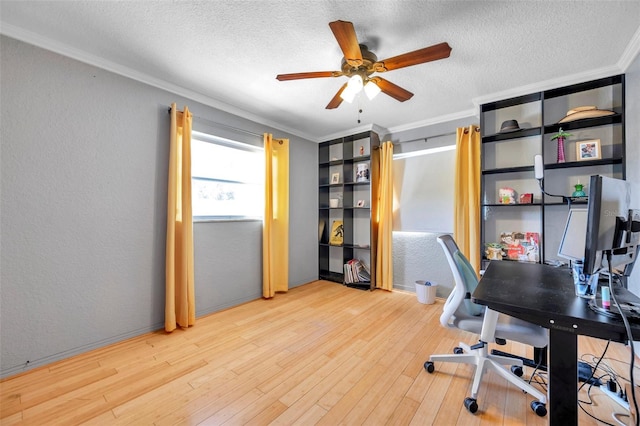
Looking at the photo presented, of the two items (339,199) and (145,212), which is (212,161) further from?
(339,199)

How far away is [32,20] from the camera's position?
1.65 meters

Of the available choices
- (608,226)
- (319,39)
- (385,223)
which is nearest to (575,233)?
(608,226)

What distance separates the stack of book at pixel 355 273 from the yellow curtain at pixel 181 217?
84.1 inches

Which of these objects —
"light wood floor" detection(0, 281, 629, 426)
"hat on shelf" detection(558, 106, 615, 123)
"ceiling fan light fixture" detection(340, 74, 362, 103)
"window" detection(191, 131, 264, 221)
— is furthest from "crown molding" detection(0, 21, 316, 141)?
"hat on shelf" detection(558, 106, 615, 123)

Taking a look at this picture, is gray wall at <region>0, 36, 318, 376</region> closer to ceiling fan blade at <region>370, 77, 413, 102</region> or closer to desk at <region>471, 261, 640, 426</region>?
ceiling fan blade at <region>370, 77, 413, 102</region>

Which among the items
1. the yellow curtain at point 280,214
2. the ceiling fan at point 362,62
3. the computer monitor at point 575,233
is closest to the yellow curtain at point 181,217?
the yellow curtain at point 280,214

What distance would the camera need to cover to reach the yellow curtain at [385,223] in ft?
11.7

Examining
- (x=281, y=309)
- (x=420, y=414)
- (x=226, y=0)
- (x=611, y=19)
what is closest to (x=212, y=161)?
(x=226, y=0)

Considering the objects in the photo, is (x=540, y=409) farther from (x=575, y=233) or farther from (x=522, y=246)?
(x=522, y=246)

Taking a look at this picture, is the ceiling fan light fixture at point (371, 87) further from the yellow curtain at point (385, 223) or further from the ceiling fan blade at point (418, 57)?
the yellow curtain at point (385, 223)

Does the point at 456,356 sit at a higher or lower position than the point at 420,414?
higher

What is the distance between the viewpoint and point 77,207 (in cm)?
196

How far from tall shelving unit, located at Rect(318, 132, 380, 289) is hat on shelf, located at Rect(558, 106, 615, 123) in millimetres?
2043

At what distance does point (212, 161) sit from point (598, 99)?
3936mm
